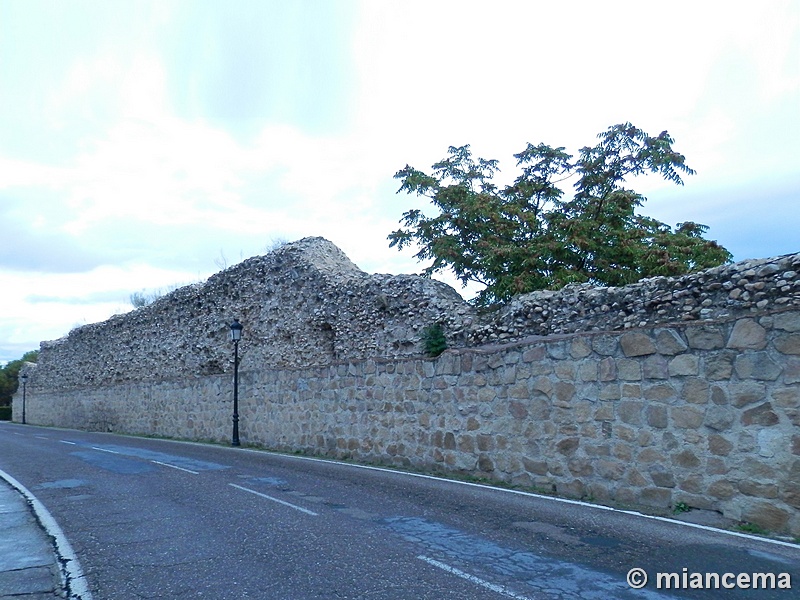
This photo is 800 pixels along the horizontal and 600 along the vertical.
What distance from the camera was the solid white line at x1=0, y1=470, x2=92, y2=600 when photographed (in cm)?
614

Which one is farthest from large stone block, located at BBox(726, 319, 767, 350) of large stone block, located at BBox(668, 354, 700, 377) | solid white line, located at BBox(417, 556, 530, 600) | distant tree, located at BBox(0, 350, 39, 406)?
distant tree, located at BBox(0, 350, 39, 406)

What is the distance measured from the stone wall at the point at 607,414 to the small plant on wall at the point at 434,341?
0.33 metres

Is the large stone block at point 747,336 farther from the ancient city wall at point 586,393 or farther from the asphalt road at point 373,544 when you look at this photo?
the asphalt road at point 373,544

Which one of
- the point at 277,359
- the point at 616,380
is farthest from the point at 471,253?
the point at 616,380

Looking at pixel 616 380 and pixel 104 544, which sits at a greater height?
pixel 616 380

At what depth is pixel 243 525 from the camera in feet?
28.6

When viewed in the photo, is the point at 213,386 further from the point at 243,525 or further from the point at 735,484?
the point at 735,484

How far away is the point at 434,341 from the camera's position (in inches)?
577

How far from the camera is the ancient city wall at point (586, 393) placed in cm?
827

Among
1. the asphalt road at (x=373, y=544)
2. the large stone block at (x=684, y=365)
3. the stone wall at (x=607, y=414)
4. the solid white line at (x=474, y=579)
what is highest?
the large stone block at (x=684, y=365)

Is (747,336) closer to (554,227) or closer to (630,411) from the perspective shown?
(630,411)

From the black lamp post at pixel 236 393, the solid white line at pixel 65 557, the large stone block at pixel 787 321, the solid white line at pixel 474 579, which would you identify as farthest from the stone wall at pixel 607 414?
the solid white line at pixel 65 557

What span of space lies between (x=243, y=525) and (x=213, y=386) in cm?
1606

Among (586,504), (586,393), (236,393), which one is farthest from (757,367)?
(236,393)
